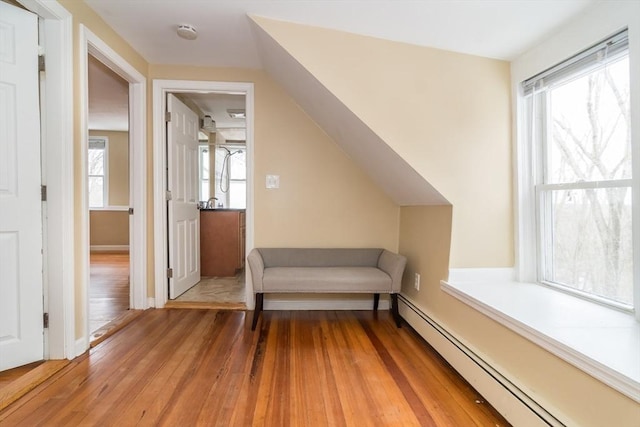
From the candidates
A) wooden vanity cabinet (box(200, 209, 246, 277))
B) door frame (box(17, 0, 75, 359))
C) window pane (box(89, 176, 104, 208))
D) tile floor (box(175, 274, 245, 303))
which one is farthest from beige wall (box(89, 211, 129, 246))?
door frame (box(17, 0, 75, 359))

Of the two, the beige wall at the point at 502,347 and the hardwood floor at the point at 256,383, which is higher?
the beige wall at the point at 502,347

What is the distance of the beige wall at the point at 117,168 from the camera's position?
591cm

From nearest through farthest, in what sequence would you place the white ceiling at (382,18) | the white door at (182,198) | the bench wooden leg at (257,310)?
the white ceiling at (382,18), the bench wooden leg at (257,310), the white door at (182,198)

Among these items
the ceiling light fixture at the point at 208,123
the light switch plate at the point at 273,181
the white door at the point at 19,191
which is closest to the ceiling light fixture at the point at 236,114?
the ceiling light fixture at the point at 208,123

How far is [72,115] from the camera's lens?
5.90 feet

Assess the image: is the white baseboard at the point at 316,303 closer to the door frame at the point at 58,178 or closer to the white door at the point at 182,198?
the white door at the point at 182,198

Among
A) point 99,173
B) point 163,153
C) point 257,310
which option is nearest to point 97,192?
point 99,173

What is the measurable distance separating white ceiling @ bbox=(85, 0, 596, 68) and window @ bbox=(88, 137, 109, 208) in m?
4.64

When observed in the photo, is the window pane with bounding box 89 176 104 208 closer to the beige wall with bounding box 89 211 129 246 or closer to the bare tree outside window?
the beige wall with bounding box 89 211 129 246

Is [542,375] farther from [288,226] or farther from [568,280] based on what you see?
[288,226]

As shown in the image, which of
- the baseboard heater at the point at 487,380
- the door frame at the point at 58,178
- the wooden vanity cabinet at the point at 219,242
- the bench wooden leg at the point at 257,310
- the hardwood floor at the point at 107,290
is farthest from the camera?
the wooden vanity cabinet at the point at 219,242

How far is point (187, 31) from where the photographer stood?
6.79 ft

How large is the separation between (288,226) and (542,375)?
2027mm

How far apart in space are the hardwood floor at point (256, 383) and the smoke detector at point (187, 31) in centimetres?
213
